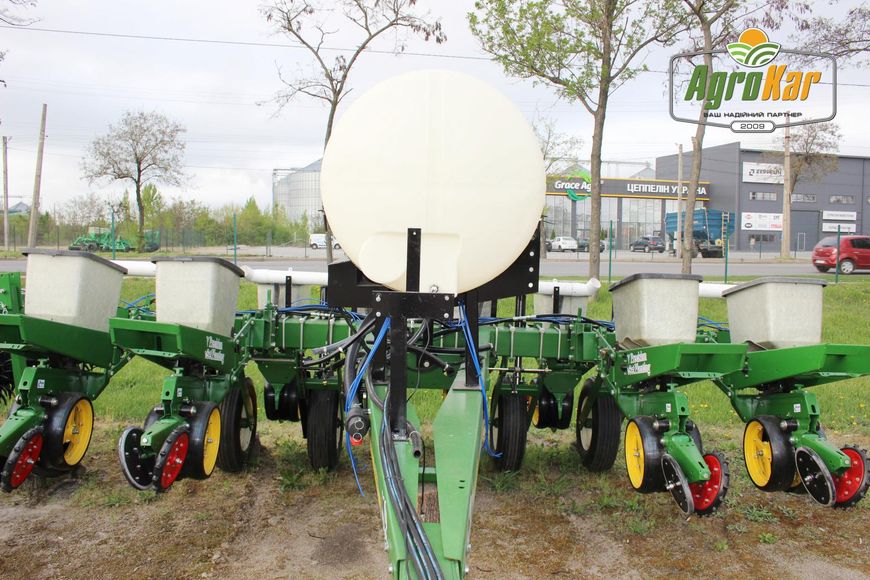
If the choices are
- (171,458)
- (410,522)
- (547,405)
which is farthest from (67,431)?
(547,405)

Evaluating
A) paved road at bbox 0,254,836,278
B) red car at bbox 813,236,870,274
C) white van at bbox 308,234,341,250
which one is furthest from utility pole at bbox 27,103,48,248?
red car at bbox 813,236,870,274

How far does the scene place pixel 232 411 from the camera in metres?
4.69

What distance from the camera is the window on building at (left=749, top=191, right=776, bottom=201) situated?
149 feet

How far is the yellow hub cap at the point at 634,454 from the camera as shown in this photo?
380cm

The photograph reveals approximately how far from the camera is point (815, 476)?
3.77m

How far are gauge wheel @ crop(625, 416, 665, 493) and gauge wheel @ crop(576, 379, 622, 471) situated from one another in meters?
1.18

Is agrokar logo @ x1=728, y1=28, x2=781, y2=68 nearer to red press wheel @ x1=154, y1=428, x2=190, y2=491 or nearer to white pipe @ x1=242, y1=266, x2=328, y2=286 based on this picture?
white pipe @ x1=242, y1=266, x2=328, y2=286

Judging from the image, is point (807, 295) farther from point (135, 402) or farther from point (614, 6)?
point (614, 6)

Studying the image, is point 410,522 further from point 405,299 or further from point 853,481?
point 853,481

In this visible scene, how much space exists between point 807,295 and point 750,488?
1632 millimetres

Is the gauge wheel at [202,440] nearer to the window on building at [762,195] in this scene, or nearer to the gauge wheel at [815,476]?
the gauge wheel at [815,476]

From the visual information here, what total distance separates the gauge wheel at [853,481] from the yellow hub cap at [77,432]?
3996mm

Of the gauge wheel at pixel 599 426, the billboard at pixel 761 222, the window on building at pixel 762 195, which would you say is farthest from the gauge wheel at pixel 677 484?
the window on building at pixel 762 195

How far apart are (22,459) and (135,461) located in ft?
2.22
